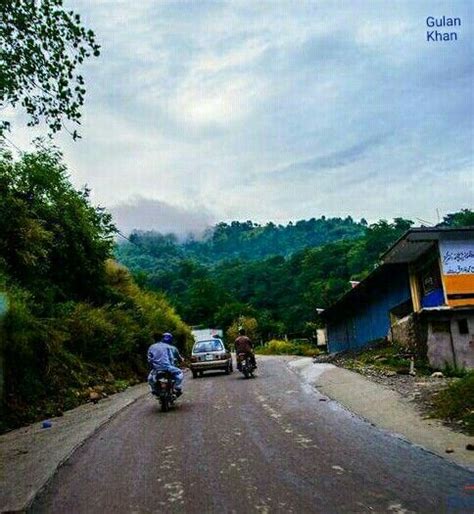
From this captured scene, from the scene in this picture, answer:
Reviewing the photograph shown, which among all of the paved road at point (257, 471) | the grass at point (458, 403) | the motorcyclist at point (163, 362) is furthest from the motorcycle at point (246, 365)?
the grass at point (458, 403)

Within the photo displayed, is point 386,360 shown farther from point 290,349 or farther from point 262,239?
point 262,239

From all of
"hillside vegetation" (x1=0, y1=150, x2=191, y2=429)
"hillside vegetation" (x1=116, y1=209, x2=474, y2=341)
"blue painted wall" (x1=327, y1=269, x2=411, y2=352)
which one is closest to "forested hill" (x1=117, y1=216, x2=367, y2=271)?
"hillside vegetation" (x1=116, y1=209, x2=474, y2=341)

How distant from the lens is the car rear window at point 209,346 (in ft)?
70.2

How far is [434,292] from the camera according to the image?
1928 cm

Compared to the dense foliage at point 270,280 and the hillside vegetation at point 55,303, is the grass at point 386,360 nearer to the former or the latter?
the hillside vegetation at point 55,303

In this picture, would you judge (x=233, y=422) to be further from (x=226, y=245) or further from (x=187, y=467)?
(x=226, y=245)

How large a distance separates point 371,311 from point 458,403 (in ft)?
64.5

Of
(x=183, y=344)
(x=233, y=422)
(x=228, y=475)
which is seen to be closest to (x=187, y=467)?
(x=228, y=475)

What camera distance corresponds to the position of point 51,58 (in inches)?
384

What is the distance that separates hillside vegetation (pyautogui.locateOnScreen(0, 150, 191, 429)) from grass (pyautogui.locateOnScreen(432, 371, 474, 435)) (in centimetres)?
847

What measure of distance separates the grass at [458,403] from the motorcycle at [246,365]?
31.3 feet

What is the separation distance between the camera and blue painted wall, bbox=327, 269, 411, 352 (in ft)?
77.0

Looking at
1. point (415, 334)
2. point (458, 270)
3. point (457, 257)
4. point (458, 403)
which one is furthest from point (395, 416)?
point (457, 257)

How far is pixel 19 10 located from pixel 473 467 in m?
10.3
